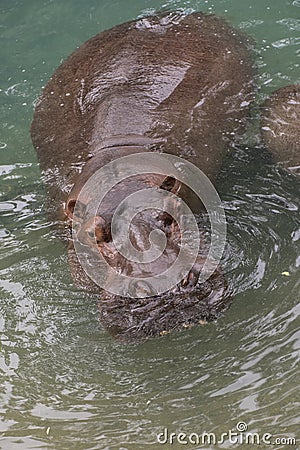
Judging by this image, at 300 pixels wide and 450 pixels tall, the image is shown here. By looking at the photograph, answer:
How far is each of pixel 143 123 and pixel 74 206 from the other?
101 cm

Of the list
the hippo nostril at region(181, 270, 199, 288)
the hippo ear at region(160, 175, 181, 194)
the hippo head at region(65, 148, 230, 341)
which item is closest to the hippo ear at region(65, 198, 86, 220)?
the hippo head at region(65, 148, 230, 341)

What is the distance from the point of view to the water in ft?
13.0

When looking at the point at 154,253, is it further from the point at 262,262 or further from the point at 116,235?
the point at 262,262

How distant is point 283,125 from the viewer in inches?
244

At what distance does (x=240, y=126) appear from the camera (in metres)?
6.20

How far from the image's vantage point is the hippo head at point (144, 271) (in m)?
3.97

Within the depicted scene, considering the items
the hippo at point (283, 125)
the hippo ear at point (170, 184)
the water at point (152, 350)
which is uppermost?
the hippo at point (283, 125)

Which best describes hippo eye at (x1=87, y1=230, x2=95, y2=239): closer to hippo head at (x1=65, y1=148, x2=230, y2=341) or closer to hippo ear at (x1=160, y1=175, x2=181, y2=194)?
hippo head at (x1=65, y1=148, x2=230, y2=341)

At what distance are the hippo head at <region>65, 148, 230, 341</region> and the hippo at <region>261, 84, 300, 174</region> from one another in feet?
5.26

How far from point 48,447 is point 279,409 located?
131 cm

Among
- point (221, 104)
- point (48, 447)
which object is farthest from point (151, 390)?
point (221, 104)

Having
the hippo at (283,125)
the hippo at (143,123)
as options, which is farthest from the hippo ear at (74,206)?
the hippo at (283,125)

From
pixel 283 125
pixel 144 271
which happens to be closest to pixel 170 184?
pixel 144 271

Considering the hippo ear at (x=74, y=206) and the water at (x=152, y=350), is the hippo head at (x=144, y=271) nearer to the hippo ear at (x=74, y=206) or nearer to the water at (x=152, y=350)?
the hippo ear at (x=74, y=206)
